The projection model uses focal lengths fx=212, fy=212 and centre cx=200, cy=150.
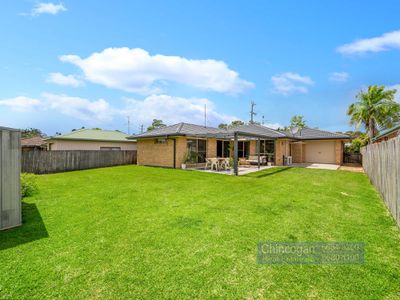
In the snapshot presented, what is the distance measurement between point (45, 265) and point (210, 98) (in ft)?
83.7

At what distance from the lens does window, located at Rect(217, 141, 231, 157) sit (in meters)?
19.3

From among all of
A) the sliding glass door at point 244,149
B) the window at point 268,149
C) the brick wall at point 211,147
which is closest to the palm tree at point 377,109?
the window at point 268,149

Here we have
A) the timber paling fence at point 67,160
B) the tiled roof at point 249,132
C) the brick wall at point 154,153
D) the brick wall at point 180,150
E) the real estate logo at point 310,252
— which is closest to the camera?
the real estate logo at point 310,252

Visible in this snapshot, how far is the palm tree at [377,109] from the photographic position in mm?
22078

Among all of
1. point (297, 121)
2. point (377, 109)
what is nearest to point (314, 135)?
point (377, 109)

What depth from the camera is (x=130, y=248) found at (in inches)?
142

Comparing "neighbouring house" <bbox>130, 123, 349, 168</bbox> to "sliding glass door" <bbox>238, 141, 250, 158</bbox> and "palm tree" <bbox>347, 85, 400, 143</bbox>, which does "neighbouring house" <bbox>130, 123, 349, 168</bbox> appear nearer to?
"sliding glass door" <bbox>238, 141, 250, 158</bbox>

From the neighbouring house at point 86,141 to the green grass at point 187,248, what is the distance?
15.0m

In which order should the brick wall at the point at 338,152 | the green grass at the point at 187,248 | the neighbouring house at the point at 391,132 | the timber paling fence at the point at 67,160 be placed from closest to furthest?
the green grass at the point at 187,248 < the neighbouring house at the point at 391,132 < the timber paling fence at the point at 67,160 < the brick wall at the point at 338,152

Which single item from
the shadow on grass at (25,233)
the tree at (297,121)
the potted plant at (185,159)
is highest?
the tree at (297,121)

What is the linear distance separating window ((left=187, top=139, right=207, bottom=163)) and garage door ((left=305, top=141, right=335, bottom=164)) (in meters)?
12.5

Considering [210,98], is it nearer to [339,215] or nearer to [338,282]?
[339,215]

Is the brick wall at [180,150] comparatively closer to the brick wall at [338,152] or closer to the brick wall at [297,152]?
the brick wall at [297,152]

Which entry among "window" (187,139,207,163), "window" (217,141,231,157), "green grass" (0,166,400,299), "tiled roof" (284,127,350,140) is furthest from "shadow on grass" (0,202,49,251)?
"tiled roof" (284,127,350,140)
